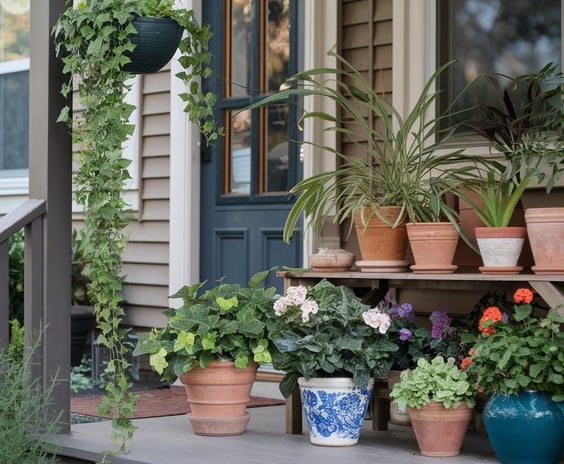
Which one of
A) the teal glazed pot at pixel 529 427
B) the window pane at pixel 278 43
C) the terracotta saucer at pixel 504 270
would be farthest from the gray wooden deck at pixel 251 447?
the window pane at pixel 278 43

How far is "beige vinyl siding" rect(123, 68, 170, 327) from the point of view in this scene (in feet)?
20.1

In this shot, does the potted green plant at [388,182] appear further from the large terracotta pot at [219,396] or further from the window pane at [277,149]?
the window pane at [277,149]

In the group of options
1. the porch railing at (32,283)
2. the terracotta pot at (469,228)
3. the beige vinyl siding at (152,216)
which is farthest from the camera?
the beige vinyl siding at (152,216)

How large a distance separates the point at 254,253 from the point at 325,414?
1836mm

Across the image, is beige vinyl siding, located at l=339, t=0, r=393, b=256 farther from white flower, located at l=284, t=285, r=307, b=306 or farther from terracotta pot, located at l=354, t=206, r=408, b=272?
white flower, located at l=284, t=285, r=307, b=306

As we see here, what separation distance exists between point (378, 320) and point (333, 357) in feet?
0.68

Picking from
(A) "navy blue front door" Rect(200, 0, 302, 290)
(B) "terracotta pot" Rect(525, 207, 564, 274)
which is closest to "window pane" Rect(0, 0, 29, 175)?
(A) "navy blue front door" Rect(200, 0, 302, 290)

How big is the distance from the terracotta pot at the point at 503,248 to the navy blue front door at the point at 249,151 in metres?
1.64

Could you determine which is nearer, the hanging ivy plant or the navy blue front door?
the hanging ivy plant

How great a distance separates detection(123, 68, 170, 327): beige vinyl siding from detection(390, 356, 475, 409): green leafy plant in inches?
100

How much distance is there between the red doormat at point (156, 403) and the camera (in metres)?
5.01

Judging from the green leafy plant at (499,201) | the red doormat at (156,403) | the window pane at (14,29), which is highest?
the window pane at (14,29)

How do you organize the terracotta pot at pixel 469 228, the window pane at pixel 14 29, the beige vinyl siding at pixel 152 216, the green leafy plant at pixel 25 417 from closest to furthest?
the green leafy plant at pixel 25 417
the terracotta pot at pixel 469 228
the beige vinyl siding at pixel 152 216
the window pane at pixel 14 29

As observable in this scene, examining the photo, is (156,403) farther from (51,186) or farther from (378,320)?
(378,320)
